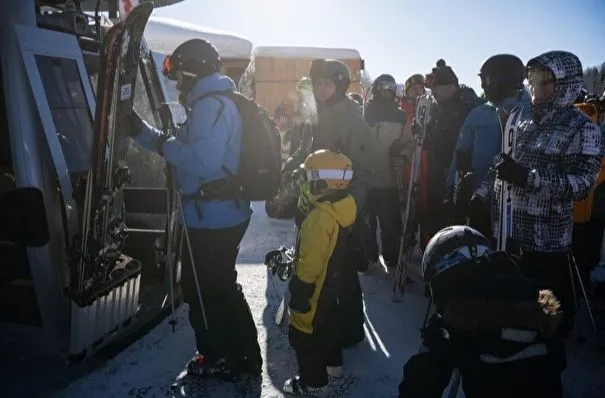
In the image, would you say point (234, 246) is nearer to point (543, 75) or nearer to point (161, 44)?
point (543, 75)

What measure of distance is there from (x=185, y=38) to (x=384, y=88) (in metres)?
10.5

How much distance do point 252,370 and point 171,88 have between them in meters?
3.16

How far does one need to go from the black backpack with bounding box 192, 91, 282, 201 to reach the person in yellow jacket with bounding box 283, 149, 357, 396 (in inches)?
10.2

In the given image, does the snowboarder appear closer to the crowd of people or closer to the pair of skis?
the crowd of people

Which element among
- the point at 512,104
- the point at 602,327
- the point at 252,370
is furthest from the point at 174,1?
the point at 602,327

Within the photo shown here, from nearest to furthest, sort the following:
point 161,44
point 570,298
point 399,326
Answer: point 570,298 → point 399,326 → point 161,44

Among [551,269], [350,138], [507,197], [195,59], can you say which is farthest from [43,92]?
[551,269]

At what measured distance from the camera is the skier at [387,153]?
521 centimetres

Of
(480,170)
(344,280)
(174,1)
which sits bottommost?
(344,280)

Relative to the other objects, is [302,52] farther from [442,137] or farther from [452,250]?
[452,250]

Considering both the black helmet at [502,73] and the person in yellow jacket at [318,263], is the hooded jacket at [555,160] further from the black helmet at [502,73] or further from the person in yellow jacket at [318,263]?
the person in yellow jacket at [318,263]

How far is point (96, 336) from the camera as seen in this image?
345 centimetres

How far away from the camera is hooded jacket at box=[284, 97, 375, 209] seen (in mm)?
3871

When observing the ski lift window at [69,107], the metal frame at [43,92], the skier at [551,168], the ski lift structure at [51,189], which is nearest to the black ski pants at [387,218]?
the skier at [551,168]
